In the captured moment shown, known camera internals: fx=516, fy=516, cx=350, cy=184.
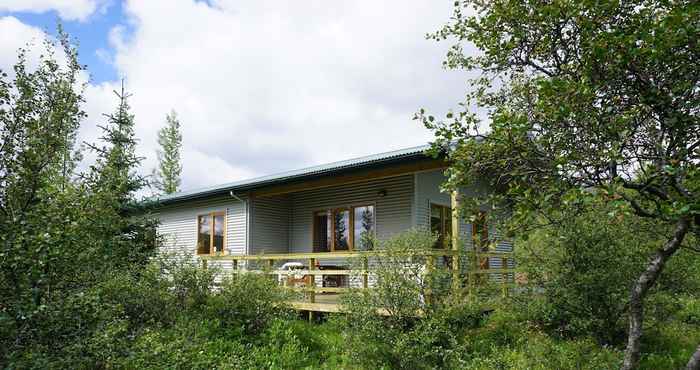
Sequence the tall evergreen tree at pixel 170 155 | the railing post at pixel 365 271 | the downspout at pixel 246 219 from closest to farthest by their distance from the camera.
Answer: the railing post at pixel 365 271 → the downspout at pixel 246 219 → the tall evergreen tree at pixel 170 155

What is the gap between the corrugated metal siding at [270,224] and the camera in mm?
14195

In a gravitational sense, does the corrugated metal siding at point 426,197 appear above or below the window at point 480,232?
above

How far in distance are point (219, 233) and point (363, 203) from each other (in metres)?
4.80

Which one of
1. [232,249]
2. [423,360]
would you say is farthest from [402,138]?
[423,360]

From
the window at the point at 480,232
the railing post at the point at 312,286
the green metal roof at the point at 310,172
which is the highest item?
the green metal roof at the point at 310,172

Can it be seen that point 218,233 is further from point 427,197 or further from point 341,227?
point 427,197

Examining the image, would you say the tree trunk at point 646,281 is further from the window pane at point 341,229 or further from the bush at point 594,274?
the window pane at point 341,229

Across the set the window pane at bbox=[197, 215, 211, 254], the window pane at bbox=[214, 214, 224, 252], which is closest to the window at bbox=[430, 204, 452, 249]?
the window pane at bbox=[214, 214, 224, 252]

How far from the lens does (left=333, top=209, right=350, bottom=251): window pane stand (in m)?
13.5

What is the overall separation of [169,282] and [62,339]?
4695 millimetres

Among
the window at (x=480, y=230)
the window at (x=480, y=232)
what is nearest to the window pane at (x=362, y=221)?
the window at (x=480, y=232)

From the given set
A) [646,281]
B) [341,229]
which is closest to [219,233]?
[341,229]

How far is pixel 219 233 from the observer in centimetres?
1524

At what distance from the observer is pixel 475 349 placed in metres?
7.14
